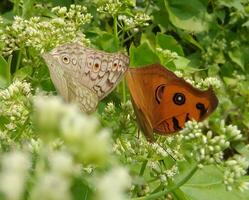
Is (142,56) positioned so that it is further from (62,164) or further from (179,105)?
(62,164)

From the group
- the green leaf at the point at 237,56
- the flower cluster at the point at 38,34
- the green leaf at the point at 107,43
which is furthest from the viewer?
the green leaf at the point at 237,56

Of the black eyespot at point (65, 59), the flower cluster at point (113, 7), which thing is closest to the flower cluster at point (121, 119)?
the black eyespot at point (65, 59)

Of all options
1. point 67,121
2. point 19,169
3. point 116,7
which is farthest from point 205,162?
point 116,7

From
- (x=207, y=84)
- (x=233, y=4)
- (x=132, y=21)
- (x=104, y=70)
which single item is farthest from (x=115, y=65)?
(x=233, y=4)

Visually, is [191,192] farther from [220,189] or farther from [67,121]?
[67,121]

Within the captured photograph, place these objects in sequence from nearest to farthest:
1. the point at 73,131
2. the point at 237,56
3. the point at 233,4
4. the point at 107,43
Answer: the point at 73,131, the point at 107,43, the point at 233,4, the point at 237,56

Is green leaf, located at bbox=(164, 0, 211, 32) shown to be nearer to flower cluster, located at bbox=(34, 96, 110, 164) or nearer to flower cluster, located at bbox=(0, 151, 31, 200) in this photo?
flower cluster, located at bbox=(34, 96, 110, 164)

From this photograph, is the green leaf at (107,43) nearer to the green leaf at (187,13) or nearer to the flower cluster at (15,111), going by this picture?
the flower cluster at (15,111)
